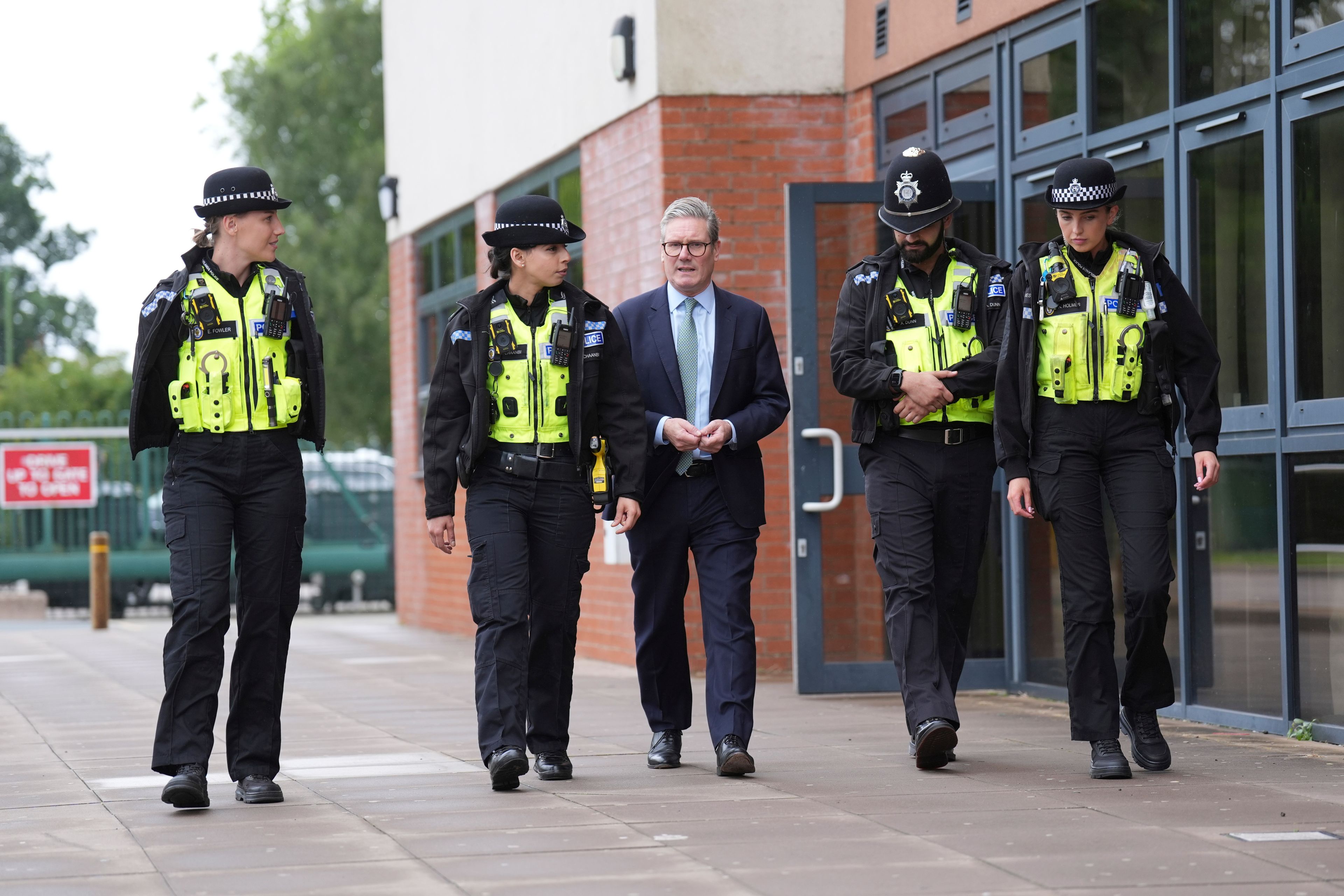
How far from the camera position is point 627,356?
21.8ft

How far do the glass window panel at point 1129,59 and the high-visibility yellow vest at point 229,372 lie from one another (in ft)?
13.3

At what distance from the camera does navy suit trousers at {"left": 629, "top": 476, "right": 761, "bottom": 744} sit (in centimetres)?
670

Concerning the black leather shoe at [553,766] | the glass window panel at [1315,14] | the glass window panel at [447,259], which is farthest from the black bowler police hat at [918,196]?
the glass window panel at [447,259]

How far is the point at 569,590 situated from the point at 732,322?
1124mm

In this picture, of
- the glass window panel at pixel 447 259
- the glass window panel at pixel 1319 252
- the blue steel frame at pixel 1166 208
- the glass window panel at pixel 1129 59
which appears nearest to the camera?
the glass window panel at pixel 1319 252

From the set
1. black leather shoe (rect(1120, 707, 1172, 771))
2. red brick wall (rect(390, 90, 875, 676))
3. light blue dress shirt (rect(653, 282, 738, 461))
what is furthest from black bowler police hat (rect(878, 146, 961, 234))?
red brick wall (rect(390, 90, 875, 676))

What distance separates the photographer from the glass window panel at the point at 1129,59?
8258mm

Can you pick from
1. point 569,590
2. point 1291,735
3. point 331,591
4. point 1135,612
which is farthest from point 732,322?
point 331,591

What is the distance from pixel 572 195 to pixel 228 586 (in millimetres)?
7002

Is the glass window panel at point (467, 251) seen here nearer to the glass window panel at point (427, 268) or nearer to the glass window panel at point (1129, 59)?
the glass window panel at point (427, 268)

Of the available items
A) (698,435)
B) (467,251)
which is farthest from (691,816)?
(467,251)

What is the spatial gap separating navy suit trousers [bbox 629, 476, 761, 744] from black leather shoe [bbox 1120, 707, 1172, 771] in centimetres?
127

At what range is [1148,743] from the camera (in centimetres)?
652

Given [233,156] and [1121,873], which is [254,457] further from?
[233,156]
